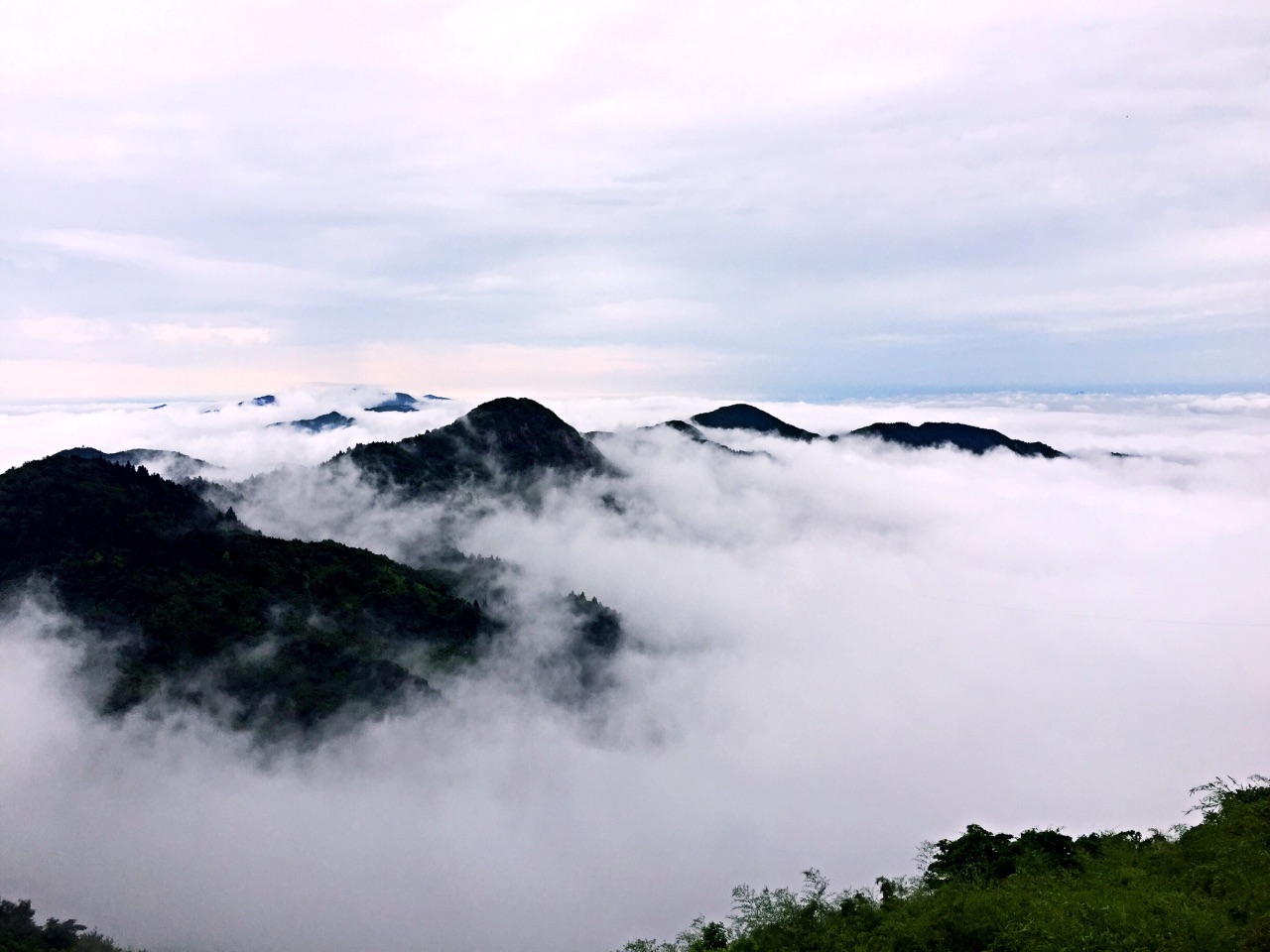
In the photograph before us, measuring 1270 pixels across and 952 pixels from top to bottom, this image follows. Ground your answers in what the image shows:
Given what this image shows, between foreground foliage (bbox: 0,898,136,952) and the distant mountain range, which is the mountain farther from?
foreground foliage (bbox: 0,898,136,952)

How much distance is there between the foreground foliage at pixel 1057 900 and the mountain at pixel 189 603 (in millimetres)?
105802

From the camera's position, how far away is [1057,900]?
36.9 m

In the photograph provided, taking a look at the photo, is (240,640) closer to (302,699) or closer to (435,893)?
(302,699)

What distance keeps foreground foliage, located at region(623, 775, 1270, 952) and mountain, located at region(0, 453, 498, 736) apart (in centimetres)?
10580

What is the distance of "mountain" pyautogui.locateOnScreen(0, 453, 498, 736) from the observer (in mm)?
135000

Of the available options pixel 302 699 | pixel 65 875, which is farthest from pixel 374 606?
pixel 65 875

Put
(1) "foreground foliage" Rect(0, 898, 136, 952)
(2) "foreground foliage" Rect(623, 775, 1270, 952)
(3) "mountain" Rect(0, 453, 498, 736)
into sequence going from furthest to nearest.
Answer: (3) "mountain" Rect(0, 453, 498, 736) → (1) "foreground foliage" Rect(0, 898, 136, 952) → (2) "foreground foliage" Rect(623, 775, 1270, 952)

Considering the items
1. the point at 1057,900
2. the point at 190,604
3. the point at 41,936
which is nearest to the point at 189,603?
the point at 190,604

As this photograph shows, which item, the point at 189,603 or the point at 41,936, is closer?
the point at 41,936

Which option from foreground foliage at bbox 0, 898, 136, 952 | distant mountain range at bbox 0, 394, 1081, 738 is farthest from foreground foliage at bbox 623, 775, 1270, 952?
distant mountain range at bbox 0, 394, 1081, 738

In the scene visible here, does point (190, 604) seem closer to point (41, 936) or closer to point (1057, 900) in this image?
point (41, 936)

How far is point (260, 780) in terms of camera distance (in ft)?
450

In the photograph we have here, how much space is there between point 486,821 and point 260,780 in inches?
1881

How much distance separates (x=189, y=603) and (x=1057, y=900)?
15064 centimetres
